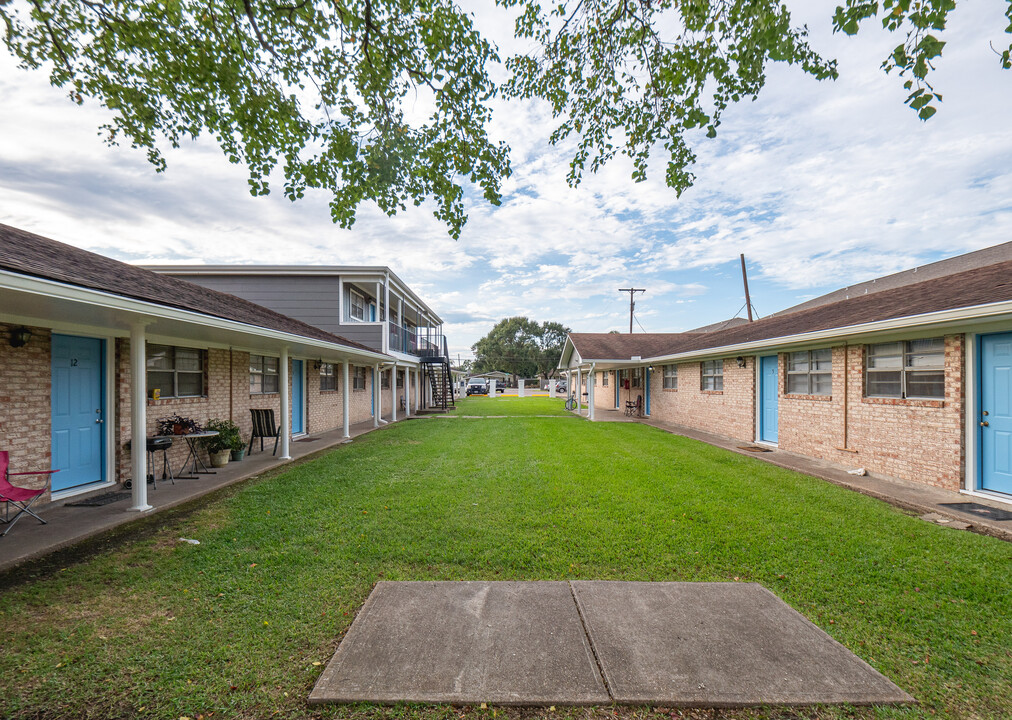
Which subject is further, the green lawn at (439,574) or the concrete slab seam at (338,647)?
the green lawn at (439,574)

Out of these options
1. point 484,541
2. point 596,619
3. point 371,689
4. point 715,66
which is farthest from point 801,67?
point 371,689

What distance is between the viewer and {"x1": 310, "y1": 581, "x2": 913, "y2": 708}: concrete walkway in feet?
7.56

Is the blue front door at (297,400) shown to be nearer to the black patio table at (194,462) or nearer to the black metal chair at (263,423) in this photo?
the black metal chair at (263,423)

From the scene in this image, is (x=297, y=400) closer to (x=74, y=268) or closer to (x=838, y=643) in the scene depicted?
(x=74, y=268)

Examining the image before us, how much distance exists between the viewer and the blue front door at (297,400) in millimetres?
11867

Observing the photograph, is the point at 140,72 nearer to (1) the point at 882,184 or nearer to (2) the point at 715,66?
(2) the point at 715,66

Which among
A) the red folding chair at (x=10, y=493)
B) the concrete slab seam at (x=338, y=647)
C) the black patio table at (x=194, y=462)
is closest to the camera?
the concrete slab seam at (x=338, y=647)

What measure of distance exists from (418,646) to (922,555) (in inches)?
185

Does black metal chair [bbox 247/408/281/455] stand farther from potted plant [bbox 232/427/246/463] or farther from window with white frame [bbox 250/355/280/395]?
window with white frame [bbox 250/355/280/395]

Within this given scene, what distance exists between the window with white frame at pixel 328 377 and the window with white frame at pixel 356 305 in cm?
338

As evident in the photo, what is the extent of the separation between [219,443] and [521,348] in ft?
214

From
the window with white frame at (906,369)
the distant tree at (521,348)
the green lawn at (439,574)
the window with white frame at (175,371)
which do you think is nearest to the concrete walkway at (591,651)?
the green lawn at (439,574)

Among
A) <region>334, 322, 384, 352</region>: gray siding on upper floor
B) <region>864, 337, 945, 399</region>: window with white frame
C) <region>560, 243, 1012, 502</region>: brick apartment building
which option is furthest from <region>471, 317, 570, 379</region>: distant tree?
<region>864, 337, 945, 399</region>: window with white frame

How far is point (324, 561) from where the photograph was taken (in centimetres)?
397
